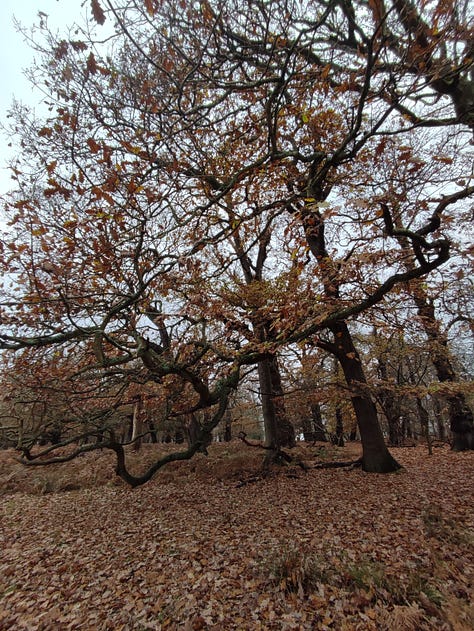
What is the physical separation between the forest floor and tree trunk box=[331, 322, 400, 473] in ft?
1.23

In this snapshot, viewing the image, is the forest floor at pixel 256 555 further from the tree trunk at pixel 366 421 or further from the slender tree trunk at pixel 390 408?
the slender tree trunk at pixel 390 408

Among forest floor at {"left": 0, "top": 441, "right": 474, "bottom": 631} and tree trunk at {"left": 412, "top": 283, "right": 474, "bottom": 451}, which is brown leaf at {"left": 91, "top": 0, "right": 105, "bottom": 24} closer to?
forest floor at {"left": 0, "top": 441, "right": 474, "bottom": 631}

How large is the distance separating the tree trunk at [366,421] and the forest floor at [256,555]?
1.23 ft

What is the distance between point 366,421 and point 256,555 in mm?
4790

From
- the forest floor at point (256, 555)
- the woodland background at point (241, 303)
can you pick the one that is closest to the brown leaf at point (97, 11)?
the woodland background at point (241, 303)

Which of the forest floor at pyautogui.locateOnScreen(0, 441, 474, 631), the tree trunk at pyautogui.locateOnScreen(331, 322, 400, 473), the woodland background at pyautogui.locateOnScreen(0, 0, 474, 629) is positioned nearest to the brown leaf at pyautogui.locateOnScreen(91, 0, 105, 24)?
the woodland background at pyautogui.locateOnScreen(0, 0, 474, 629)

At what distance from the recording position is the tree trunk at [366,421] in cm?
768

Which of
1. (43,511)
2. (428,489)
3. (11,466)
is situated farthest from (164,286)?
(11,466)

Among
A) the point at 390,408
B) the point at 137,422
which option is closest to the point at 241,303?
the point at 137,422

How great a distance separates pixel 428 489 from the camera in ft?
20.2

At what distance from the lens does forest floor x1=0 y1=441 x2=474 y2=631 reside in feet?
10.5

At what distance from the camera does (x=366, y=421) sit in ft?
26.2

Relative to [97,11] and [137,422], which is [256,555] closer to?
[97,11]

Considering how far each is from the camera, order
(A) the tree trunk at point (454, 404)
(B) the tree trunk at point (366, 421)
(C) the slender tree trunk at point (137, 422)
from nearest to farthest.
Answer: (B) the tree trunk at point (366, 421) → (A) the tree trunk at point (454, 404) → (C) the slender tree trunk at point (137, 422)
